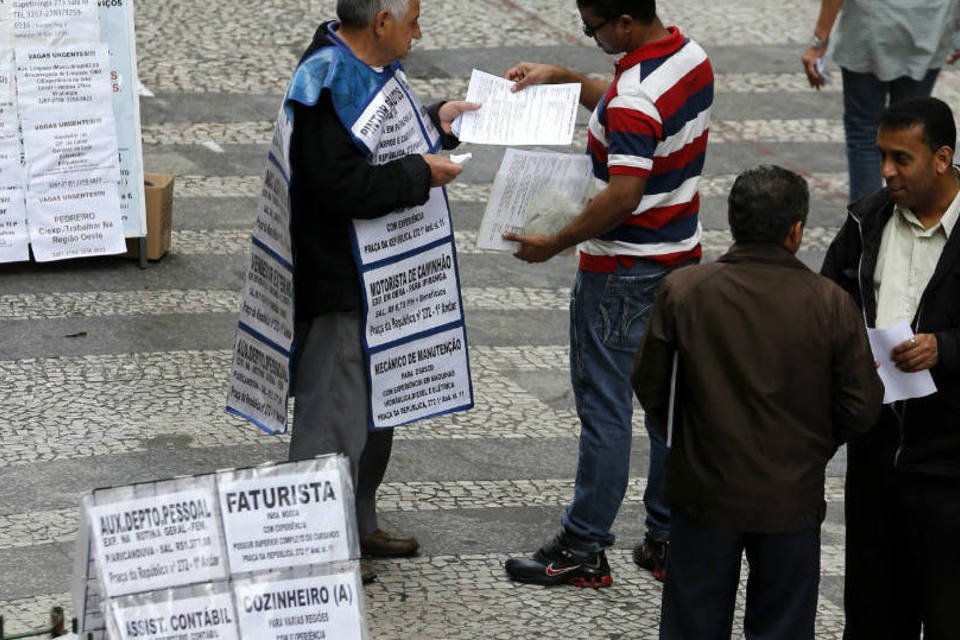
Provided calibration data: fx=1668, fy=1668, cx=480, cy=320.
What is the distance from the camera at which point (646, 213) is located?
5.31 m

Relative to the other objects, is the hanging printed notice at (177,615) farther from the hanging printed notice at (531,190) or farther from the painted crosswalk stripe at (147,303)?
the painted crosswalk stripe at (147,303)

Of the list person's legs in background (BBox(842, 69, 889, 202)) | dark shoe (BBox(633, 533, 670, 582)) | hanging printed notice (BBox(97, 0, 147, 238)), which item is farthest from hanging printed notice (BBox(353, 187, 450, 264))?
person's legs in background (BBox(842, 69, 889, 202))

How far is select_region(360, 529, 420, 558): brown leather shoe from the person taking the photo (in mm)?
5688

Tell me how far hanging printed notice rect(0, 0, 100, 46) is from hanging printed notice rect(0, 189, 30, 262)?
0.74 metres

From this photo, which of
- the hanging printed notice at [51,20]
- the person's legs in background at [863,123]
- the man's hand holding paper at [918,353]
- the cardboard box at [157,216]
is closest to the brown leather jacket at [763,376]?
the man's hand holding paper at [918,353]

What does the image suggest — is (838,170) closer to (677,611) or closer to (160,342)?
(160,342)

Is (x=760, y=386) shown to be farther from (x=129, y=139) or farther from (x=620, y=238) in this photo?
(x=129, y=139)

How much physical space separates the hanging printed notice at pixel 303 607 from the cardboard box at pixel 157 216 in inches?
191

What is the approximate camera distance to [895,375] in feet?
14.3

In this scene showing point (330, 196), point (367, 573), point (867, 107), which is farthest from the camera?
point (867, 107)

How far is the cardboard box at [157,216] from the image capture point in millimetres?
8242

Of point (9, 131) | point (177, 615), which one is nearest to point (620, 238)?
point (177, 615)

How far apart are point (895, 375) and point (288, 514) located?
1675mm

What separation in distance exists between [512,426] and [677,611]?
8.04 ft
